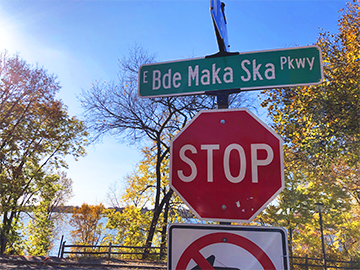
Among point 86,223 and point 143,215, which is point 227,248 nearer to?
point 143,215

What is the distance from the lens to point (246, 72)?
7.38 ft

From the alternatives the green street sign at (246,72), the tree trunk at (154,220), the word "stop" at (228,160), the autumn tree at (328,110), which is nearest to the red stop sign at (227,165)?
the word "stop" at (228,160)

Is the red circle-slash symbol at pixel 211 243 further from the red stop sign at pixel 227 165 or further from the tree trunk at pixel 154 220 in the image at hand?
the tree trunk at pixel 154 220

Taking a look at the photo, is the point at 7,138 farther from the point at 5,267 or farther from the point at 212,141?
the point at 212,141

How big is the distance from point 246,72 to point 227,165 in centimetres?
88

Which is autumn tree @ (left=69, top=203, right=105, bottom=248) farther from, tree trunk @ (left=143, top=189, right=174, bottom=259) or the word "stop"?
the word "stop"

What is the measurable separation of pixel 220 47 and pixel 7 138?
1599cm

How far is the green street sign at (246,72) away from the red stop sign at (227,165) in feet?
1.38

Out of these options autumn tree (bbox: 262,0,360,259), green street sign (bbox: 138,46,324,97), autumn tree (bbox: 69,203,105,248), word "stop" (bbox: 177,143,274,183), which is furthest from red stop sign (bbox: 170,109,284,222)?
autumn tree (bbox: 69,203,105,248)

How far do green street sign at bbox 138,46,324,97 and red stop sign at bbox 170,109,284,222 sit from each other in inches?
16.6

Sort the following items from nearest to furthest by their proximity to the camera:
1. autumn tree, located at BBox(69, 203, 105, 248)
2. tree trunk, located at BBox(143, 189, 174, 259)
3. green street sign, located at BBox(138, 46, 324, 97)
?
green street sign, located at BBox(138, 46, 324, 97)
tree trunk, located at BBox(143, 189, 174, 259)
autumn tree, located at BBox(69, 203, 105, 248)

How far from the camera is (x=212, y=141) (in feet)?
6.18

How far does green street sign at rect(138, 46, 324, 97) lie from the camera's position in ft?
7.17

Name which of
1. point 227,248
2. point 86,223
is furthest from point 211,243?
point 86,223
